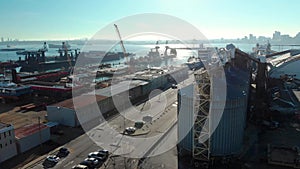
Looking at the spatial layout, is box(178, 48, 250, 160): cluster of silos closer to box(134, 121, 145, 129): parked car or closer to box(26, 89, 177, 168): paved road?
box(26, 89, 177, 168): paved road

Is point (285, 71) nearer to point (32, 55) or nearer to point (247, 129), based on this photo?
point (247, 129)

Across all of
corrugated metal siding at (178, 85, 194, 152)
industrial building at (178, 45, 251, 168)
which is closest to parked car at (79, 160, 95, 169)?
industrial building at (178, 45, 251, 168)

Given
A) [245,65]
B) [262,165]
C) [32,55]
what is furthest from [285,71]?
[32,55]

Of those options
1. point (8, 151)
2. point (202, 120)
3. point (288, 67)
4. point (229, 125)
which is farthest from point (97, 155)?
point (288, 67)

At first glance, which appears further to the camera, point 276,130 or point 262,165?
point 276,130

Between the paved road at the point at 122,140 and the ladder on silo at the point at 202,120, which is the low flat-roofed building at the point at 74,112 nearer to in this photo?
the paved road at the point at 122,140

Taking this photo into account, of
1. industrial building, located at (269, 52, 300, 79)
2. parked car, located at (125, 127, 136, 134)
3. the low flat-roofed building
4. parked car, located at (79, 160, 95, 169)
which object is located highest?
industrial building, located at (269, 52, 300, 79)
